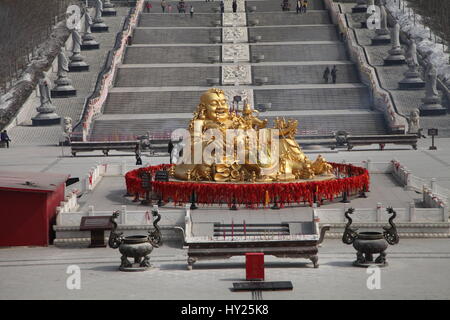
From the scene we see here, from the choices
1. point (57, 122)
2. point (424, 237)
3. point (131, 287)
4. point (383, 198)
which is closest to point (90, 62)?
point (57, 122)

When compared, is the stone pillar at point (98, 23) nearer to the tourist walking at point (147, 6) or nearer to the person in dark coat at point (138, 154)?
the tourist walking at point (147, 6)

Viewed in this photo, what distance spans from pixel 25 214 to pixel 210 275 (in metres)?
7.95

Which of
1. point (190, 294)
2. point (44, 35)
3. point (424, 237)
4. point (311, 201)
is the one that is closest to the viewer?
point (190, 294)

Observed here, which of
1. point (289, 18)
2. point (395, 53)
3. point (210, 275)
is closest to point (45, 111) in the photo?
point (395, 53)

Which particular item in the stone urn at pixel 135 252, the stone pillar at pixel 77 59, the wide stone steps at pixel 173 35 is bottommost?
the stone urn at pixel 135 252

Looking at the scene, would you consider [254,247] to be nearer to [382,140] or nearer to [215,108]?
[215,108]

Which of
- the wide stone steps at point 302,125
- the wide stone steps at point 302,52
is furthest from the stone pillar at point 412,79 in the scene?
the wide stone steps at point 302,125

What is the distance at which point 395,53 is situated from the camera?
8912cm

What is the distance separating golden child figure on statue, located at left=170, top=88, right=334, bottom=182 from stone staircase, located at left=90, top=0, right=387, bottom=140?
26.0 meters

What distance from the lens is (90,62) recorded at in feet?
304

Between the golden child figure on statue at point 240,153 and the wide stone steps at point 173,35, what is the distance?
49006 mm

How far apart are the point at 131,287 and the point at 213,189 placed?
12405mm

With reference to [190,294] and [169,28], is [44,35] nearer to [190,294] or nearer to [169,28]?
[169,28]

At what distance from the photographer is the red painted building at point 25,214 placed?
39.4 metres
